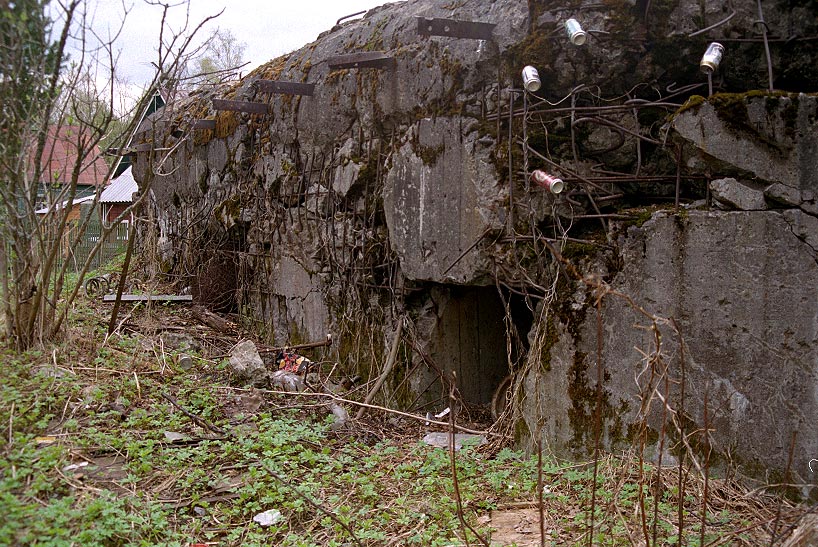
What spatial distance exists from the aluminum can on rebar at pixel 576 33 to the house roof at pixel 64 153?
11.6 ft

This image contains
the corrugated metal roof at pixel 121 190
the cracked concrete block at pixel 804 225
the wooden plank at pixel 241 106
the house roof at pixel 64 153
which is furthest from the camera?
the corrugated metal roof at pixel 121 190

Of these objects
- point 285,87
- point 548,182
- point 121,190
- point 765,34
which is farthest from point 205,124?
point 121,190

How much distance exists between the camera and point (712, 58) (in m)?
3.54

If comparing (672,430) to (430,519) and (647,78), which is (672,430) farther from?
(647,78)

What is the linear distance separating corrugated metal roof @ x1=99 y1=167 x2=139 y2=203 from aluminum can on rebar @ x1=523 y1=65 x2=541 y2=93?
1750cm

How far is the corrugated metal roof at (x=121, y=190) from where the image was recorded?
20398 mm

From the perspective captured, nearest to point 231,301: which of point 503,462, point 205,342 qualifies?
point 205,342

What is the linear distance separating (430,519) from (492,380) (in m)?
2.32

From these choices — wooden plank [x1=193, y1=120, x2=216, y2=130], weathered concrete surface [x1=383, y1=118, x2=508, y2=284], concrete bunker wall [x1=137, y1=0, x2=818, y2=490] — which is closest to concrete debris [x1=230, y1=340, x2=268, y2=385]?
concrete bunker wall [x1=137, y1=0, x2=818, y2=490]

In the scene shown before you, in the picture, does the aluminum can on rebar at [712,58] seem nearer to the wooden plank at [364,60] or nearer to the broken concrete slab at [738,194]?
the broken concrete slab at [738,194]

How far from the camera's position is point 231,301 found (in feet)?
26.8

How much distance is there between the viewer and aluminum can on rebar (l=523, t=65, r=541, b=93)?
4.02 m

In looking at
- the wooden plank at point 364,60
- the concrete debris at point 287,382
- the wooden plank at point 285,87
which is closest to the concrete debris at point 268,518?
the concrete debris at point 287,382

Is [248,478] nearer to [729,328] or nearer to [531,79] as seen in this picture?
[729,328]
